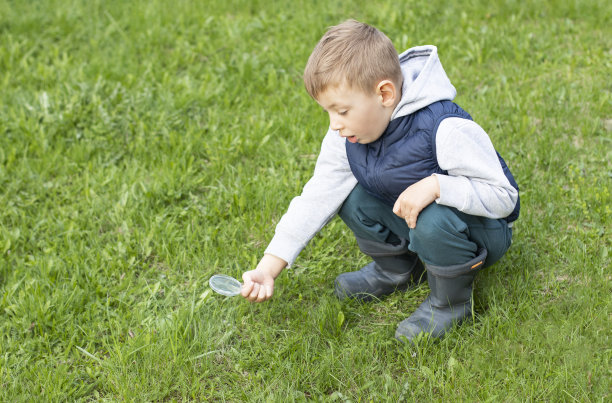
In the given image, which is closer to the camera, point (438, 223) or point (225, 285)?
point (438, 223)

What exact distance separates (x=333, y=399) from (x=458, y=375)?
0.44 metres

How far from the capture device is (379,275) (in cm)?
267

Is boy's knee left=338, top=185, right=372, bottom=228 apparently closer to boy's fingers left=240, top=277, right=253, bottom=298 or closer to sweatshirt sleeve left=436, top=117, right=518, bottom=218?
sweatshirt sleeve left=436, top=117, right=518, bottom=218

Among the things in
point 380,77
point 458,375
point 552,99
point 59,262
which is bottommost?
point 59,262

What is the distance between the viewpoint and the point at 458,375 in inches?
88.7

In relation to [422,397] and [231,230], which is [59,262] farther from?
[422,397]

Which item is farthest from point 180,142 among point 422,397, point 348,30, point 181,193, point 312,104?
point 422,397

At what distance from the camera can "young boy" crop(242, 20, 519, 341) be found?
2125 mm

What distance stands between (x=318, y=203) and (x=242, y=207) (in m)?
0.81

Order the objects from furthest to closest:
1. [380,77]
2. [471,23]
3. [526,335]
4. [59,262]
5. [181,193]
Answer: [471,23] < [181,193] < [59,262] < [526,335] < [380,77]

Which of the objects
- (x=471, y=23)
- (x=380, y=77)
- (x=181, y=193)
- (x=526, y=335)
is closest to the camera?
(x=380, y=77)

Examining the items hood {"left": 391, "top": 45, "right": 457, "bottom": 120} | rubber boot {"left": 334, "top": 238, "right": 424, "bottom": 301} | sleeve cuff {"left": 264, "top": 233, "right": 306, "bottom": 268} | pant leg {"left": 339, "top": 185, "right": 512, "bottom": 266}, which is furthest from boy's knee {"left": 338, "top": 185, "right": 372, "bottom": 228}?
hood {"left": 391, "top": 45, "right": 457, "bottom": 120}

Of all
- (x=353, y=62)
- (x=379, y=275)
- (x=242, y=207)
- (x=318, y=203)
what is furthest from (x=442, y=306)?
(x=242, y=207)

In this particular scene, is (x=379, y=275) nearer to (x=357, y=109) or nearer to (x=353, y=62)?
(x=357, y=109)
